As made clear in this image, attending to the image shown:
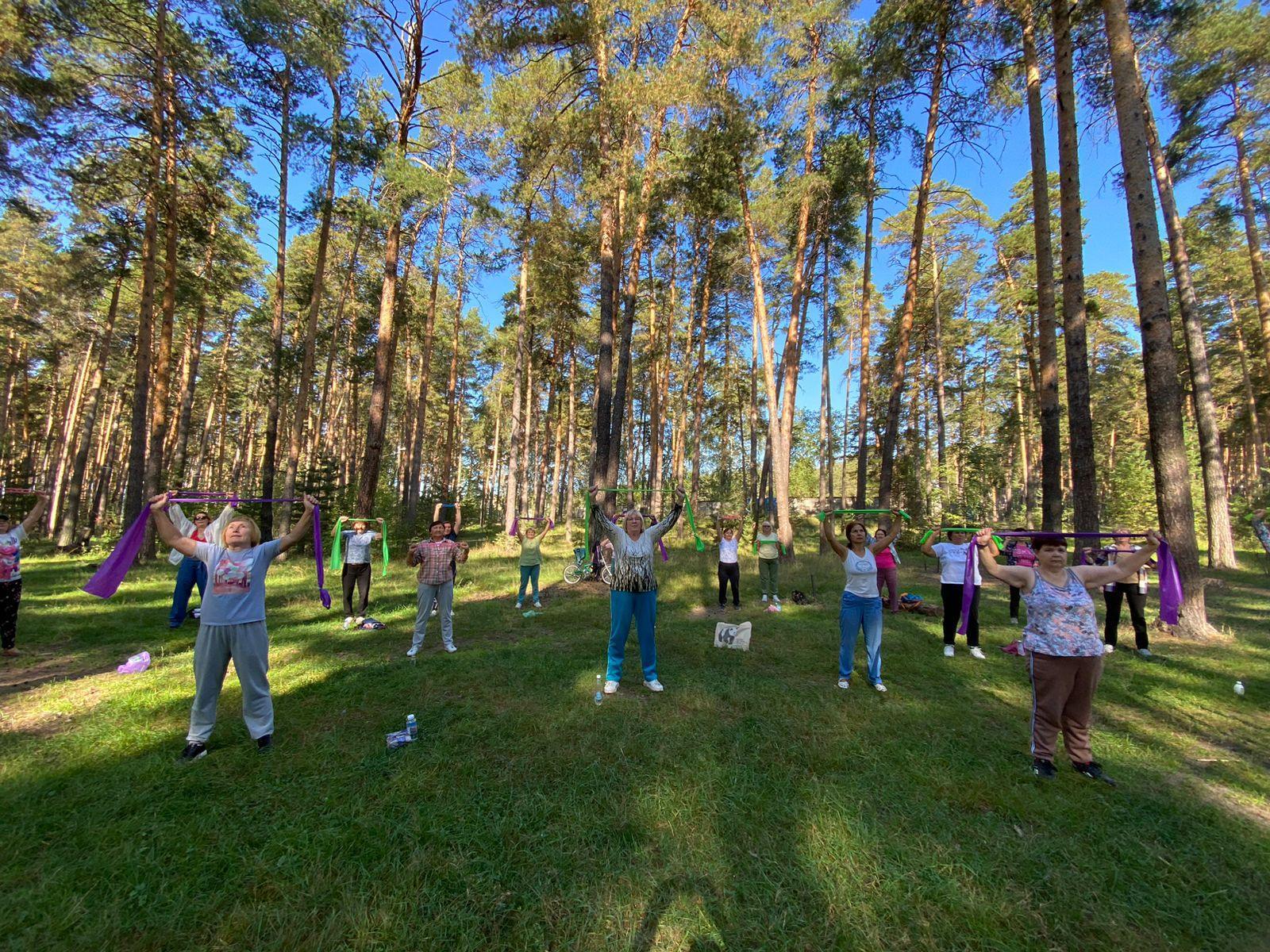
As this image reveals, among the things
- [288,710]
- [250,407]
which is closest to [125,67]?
[288,710]

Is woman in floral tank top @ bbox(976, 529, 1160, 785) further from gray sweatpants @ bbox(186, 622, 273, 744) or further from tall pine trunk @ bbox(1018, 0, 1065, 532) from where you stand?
tall pine trunk @ bbox(1018, 0, 1065, 532)

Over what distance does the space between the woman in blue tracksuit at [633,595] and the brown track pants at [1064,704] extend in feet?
11.4

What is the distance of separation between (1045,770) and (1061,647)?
1.03 meters

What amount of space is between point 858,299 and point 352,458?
32.7m

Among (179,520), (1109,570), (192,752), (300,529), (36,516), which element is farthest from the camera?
(36,516)

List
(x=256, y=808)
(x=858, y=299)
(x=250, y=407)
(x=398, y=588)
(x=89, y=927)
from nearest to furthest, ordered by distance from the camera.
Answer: (x=89, y=927) < (x=256, y=808) < (x=398, y=588) < (x=858, y=299) < (x=250, y=407)

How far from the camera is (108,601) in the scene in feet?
30.0

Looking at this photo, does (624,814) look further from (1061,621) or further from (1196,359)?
(1196,359)

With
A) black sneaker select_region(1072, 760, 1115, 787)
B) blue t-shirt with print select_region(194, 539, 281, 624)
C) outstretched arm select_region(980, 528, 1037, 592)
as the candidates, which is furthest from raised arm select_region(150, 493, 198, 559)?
black sneaker select_region(1072, 760, 1115, 787)

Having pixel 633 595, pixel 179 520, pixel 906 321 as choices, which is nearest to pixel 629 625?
pixel 633 595

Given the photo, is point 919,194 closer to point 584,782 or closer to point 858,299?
point 858,299

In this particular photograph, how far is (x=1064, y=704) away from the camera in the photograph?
3.97 meters

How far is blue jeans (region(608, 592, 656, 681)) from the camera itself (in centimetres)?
535

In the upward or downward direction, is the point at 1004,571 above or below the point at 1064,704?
above
